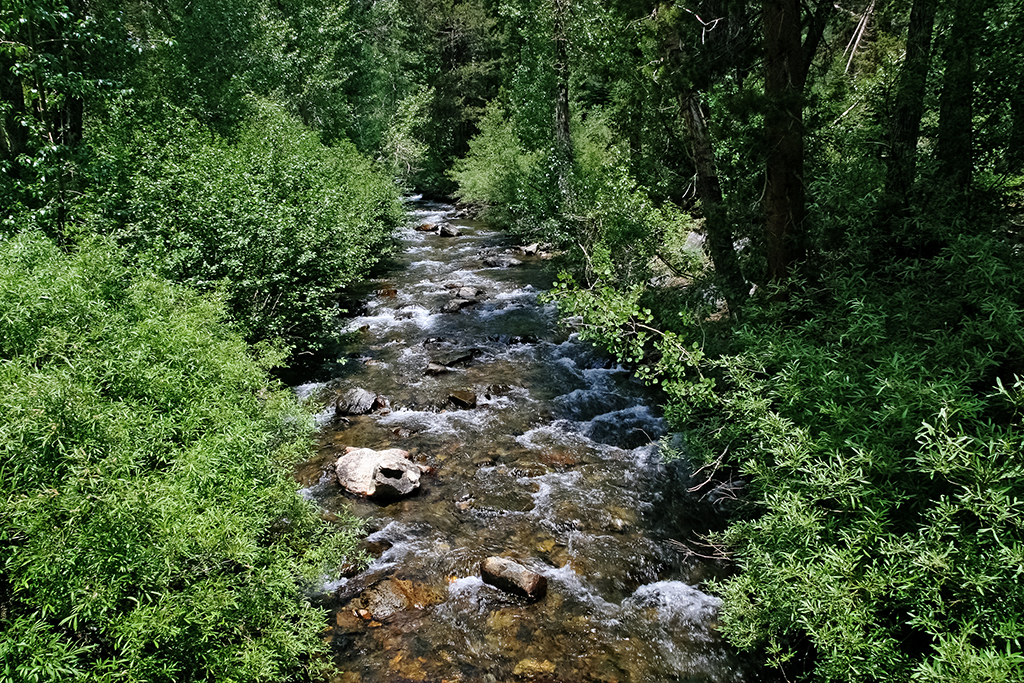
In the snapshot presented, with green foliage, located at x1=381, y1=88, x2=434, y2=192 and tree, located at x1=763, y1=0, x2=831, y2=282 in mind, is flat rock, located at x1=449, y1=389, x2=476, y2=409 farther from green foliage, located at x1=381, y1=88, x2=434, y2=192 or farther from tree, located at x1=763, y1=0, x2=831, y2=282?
green foliage, located at x1=381, y1=88, x2=434, y2=192

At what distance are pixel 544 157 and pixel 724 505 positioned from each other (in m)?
15.9

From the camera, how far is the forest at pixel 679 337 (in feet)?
11.5

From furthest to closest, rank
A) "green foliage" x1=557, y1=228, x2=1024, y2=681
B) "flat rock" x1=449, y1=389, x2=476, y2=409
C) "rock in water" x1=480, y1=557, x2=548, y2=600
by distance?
"flat rock" x1=449, y1=389, x2=476, y2=409
"rock in water" x1=480, y1=557, x2=548, y2=600
"green foliage" x1=557, y1=228, x2=1024, y2=681

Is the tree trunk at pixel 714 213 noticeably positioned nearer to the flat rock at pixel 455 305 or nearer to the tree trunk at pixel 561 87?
the flat rock at pixel 455 305

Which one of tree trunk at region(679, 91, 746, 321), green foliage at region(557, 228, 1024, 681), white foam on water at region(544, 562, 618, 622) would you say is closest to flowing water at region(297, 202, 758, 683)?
white foam on water at region(544, 562, 618, 622)

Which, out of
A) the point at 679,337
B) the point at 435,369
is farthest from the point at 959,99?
the point at 435,369

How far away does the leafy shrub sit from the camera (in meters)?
3.25

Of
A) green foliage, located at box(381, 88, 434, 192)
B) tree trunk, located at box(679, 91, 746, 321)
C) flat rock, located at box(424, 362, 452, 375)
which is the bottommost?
flat rock, located at box(424, 362, 452, 375)

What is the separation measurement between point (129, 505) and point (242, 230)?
7716mm

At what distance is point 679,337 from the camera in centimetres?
627

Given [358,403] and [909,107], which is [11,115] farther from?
[909,107]

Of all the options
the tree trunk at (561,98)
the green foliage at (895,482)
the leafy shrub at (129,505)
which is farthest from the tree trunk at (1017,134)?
the tree trunk at (561,98)

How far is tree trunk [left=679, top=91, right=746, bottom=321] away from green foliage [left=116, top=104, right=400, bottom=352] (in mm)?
7332

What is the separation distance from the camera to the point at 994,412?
4.11 metres
